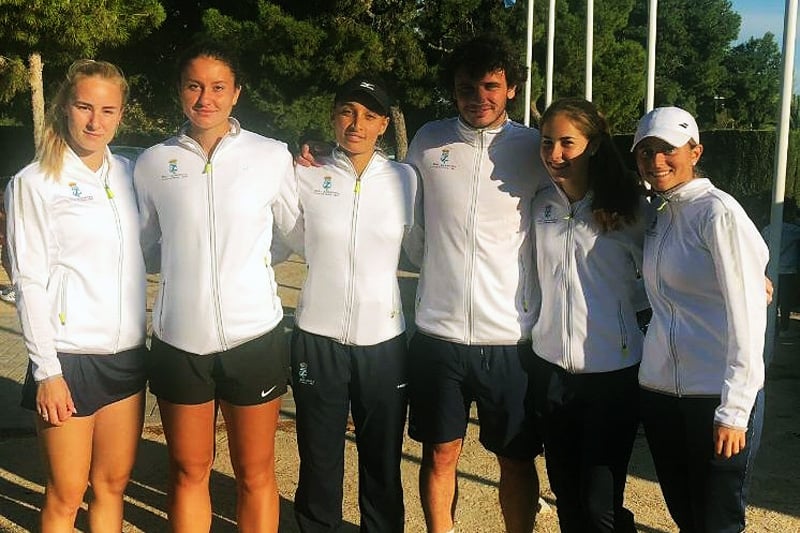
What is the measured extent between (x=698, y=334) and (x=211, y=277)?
1708mm

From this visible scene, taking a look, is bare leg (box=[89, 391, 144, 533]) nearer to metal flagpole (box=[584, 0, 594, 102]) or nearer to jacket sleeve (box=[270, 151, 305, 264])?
jacket sleeve (box=[270, 151, 305, 264])

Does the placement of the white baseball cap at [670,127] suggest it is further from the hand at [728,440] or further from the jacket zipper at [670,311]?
the hand at [728,440]

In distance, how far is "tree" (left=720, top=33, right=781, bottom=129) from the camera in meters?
69.9

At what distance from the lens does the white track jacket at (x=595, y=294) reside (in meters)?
3.03

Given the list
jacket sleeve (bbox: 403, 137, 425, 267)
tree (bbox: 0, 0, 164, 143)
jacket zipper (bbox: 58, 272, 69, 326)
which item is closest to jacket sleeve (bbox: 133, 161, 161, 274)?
jacket zipper (bbox: 58, 272, 69, 326)

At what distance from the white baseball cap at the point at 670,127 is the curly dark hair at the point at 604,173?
21cm

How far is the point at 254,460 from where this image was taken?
3184 millimetres

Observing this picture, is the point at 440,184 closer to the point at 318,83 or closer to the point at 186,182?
the point at 186,182

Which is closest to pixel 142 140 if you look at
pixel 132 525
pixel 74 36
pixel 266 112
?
pixel 266 112

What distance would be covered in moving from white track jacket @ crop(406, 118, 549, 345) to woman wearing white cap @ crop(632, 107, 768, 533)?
55 centimetres

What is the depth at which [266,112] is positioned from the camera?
21625mm

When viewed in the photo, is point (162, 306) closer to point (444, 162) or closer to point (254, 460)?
point (254, 460)

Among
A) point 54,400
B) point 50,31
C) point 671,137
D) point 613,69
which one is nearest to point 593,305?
point 671,137

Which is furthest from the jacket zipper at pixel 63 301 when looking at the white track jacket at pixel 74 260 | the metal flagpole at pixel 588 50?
the metal flagpole at pixel 588 50
